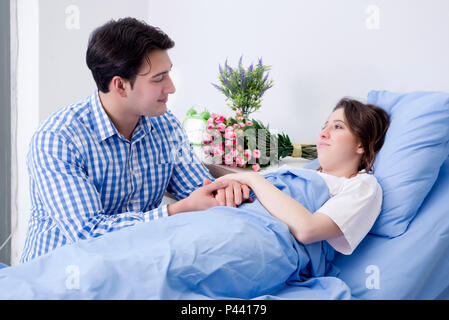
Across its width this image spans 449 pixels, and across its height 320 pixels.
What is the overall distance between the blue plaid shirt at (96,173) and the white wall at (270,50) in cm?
74

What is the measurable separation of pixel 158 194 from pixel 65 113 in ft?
1.54

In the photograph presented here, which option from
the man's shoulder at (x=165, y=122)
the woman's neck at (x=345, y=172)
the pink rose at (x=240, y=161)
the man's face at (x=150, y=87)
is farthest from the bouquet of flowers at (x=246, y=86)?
the woman's neck at (x=345, y=172)

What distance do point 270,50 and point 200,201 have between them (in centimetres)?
126

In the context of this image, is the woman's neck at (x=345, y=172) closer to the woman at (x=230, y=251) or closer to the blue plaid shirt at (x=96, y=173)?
the woman at (x=230, y=251)

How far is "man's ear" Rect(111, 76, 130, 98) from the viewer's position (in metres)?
1.56

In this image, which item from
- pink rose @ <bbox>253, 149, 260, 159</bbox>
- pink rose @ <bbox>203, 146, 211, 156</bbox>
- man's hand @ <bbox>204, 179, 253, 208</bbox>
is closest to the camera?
man's hand @ <bbox>204, 179, 253, 208</bbox>

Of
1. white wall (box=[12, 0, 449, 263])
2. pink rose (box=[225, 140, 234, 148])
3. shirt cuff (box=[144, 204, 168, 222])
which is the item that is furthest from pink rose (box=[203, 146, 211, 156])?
shirt cuff (box=[144, 204, 168, 222])

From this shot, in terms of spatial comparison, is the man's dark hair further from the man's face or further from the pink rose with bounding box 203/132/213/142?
the pink rose with bounding box 203/132/213/142

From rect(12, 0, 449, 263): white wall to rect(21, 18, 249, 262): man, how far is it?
2.69 ft

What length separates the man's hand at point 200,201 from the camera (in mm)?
1416

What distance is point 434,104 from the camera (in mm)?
1400
